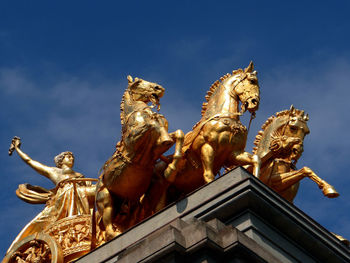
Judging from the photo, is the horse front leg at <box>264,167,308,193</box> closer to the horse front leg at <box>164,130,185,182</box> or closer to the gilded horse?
the gilded horse

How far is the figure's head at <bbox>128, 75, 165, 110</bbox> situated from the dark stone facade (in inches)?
148

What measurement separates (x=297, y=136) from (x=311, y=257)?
15.1 ft

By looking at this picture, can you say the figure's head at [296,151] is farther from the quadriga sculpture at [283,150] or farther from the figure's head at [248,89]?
the figure's head at [248,89]

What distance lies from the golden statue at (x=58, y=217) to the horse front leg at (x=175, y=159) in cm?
308

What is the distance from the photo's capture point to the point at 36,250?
21156mm

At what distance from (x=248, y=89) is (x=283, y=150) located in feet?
5.59

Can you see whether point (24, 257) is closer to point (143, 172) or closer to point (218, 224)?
point (143, 172)

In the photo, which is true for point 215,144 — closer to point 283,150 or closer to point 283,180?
point 283,180

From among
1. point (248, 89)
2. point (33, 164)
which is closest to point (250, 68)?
point (248, 89)

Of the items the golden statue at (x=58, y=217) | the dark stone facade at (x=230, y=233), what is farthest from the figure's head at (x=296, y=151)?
the golden statue at (x=58, y=217)

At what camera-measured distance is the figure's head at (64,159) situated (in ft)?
85.1

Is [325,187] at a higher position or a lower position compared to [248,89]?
lower

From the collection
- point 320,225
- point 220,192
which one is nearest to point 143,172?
point 220,192

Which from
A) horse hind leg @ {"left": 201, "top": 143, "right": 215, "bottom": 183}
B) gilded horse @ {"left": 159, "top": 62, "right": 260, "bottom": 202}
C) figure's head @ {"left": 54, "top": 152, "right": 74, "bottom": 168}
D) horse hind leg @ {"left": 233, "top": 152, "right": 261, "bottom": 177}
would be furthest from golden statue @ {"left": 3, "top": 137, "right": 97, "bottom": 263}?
horse hind leg @ {"left": 233, "top": 152, "right": 261, "bottom": 177}
